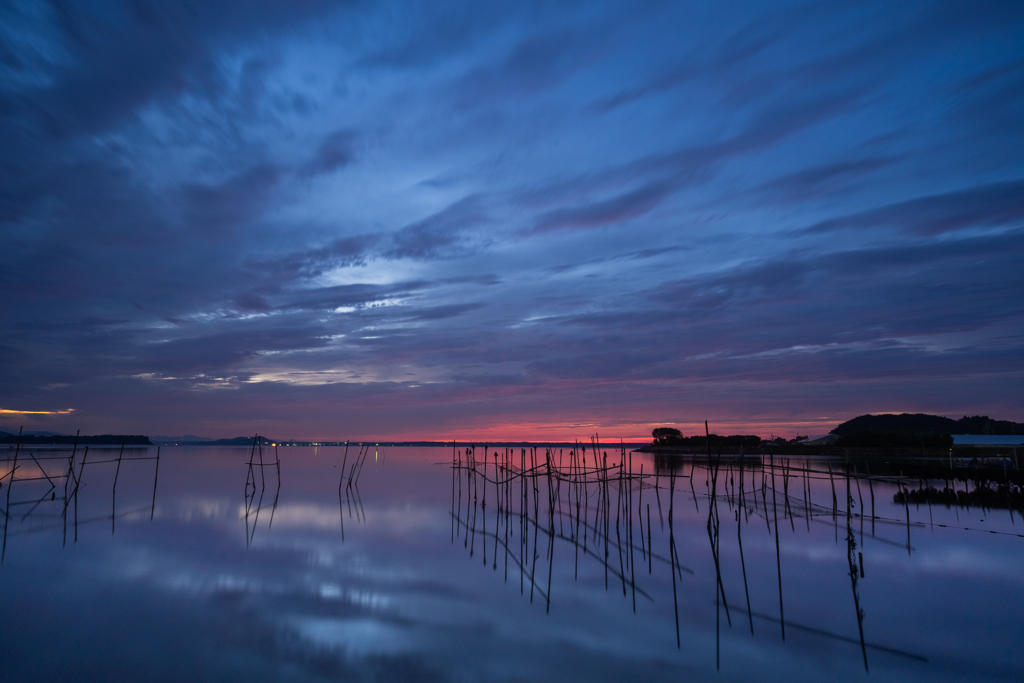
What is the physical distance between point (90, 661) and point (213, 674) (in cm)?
197

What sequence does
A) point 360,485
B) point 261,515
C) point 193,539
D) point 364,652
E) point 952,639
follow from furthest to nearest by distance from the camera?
point 360,485
point 261,515
point 193,539
point 952,639
point 364,652

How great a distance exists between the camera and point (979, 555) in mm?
13188

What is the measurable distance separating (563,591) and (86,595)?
9.36m

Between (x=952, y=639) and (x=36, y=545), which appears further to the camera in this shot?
(x=36, y=545)

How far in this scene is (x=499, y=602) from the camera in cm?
973

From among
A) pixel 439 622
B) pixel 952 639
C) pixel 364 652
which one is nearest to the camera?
pixel 364 652

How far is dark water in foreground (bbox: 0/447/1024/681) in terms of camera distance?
23.4 ft

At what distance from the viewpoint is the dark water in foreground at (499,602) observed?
A: 7117 mm

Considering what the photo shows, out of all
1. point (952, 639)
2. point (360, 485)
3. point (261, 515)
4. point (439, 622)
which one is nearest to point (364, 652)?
point (439, 622)

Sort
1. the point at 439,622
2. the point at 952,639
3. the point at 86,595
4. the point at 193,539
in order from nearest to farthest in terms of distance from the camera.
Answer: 1. the point at 952,639
2. the point at 439,622
3. the point at 86,595
4. the point at 193,539

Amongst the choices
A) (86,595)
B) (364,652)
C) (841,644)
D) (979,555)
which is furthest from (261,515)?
(979,555)

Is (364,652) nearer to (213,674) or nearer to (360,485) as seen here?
(213,674)

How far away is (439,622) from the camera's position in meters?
8.66

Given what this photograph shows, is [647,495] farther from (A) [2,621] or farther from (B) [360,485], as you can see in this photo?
(A) [2,621]
